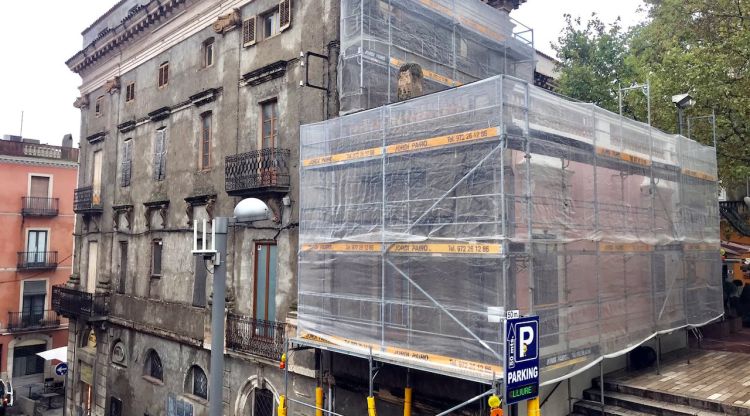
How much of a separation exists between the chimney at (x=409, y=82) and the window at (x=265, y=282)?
5.47m

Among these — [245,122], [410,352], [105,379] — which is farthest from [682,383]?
[105,379]

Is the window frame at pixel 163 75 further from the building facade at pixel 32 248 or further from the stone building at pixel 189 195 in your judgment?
the building facade at pixel 32 248

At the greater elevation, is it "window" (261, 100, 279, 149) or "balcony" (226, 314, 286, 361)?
"window" (261, 100, 279, 149)

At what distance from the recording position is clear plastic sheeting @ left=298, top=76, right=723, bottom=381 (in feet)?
29.5

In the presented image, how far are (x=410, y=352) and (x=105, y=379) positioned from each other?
16293mm

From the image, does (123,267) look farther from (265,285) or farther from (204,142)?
(265,285)

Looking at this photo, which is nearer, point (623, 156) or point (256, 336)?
point (623, 156)

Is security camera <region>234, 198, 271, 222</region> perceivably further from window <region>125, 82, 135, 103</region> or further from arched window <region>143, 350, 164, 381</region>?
window <region>125, 82, 135, 103</region>

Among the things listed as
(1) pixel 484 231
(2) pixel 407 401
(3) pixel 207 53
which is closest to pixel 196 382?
(2) pixel 407 401

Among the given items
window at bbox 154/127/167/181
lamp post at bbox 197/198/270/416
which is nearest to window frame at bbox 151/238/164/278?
window at bbox 154/127/167/181

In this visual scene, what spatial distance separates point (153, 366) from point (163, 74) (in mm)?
10560

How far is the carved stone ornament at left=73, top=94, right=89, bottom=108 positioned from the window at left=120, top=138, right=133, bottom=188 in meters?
5.63

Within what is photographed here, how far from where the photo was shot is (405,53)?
13.5 metres

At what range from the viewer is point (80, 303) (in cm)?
2255
